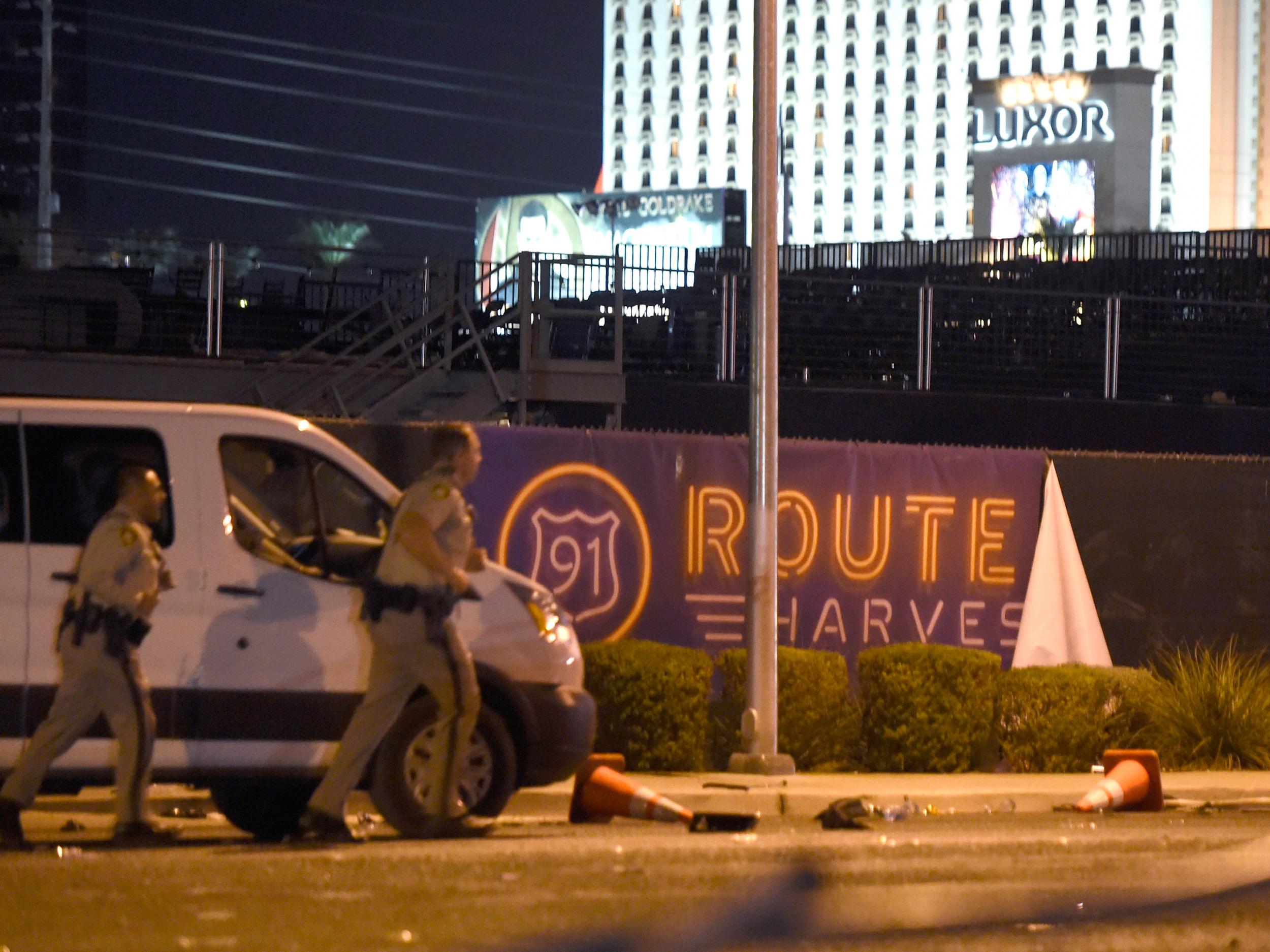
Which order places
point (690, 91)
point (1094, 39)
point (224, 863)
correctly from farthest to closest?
point (690, 91), point (1094, 39), point (224, 863)

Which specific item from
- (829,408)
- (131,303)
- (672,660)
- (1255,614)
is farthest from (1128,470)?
(131,303)

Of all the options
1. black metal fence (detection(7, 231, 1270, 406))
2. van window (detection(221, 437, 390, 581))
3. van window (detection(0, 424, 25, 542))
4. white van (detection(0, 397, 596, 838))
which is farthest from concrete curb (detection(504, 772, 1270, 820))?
black metal fence (detection(7, 231, 1270, 406))

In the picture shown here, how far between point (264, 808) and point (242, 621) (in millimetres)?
1229

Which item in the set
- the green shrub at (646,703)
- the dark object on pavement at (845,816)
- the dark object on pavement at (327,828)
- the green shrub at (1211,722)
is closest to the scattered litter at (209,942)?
the dark object on pavement at (327,828)

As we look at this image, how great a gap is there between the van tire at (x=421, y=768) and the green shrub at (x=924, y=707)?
4495 millimetres

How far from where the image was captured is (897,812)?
36.6 ft

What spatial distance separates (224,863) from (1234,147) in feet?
439

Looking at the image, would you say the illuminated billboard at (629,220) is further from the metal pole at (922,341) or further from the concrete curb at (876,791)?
the concrete curb at (876,791)

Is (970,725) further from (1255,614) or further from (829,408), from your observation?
(829,408)

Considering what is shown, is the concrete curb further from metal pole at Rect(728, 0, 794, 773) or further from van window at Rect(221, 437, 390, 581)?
van window at Rect(221, 437, 390, 581)

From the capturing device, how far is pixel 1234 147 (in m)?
132

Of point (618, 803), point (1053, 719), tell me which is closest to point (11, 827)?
point (618, 803)

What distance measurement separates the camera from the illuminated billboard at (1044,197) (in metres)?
110

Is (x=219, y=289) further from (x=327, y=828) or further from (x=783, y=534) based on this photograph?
(x=327, y=828)
